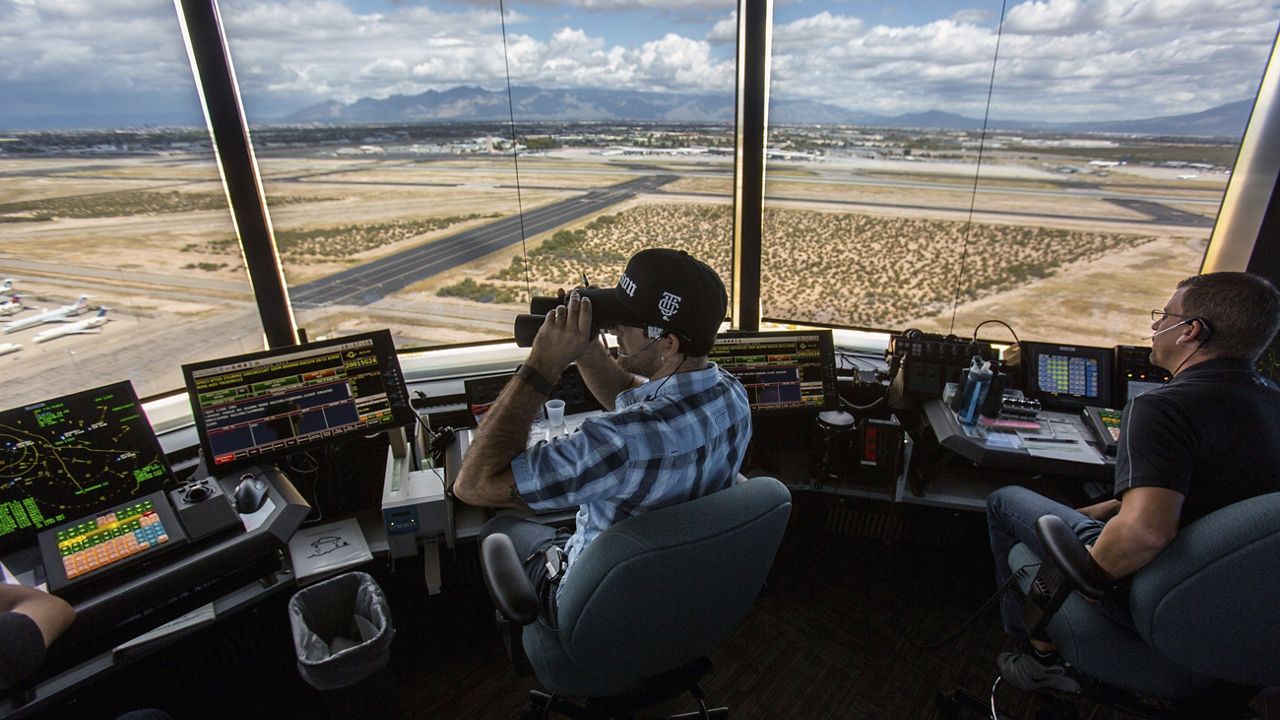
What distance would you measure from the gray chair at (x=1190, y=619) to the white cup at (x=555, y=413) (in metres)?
1.49

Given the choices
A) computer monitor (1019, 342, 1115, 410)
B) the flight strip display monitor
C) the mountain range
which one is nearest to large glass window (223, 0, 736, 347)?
the mountain range

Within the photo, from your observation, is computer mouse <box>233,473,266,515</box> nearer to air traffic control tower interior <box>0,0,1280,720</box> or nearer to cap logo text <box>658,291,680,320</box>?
air traffic control tower interior <box>0,0,1280,720</box>

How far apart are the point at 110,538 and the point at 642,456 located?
1509 mm

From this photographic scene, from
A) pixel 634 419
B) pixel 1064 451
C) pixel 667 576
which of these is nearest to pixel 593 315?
pixel 634 419

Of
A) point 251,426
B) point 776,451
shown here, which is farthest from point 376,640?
point 776,451

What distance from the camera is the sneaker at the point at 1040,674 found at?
4.75 ft

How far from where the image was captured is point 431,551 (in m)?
1.97

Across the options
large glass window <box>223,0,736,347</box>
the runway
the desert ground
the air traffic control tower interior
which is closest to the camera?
the air traffic control tower interior

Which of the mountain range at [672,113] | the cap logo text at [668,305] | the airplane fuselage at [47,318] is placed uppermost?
the mountain range at [672,113]

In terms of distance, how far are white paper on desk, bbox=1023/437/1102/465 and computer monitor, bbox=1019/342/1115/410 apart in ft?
0.97

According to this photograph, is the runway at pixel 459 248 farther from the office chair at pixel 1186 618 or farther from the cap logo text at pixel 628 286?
the office chair at pixel 1186 618

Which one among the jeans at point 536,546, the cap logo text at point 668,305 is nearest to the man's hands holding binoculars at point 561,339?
the cap logo text at point 668,305

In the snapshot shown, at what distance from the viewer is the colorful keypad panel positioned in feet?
4.80

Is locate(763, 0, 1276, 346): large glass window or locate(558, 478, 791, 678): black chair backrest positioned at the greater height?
locate(763, 0, 1276, 346): large glass window
